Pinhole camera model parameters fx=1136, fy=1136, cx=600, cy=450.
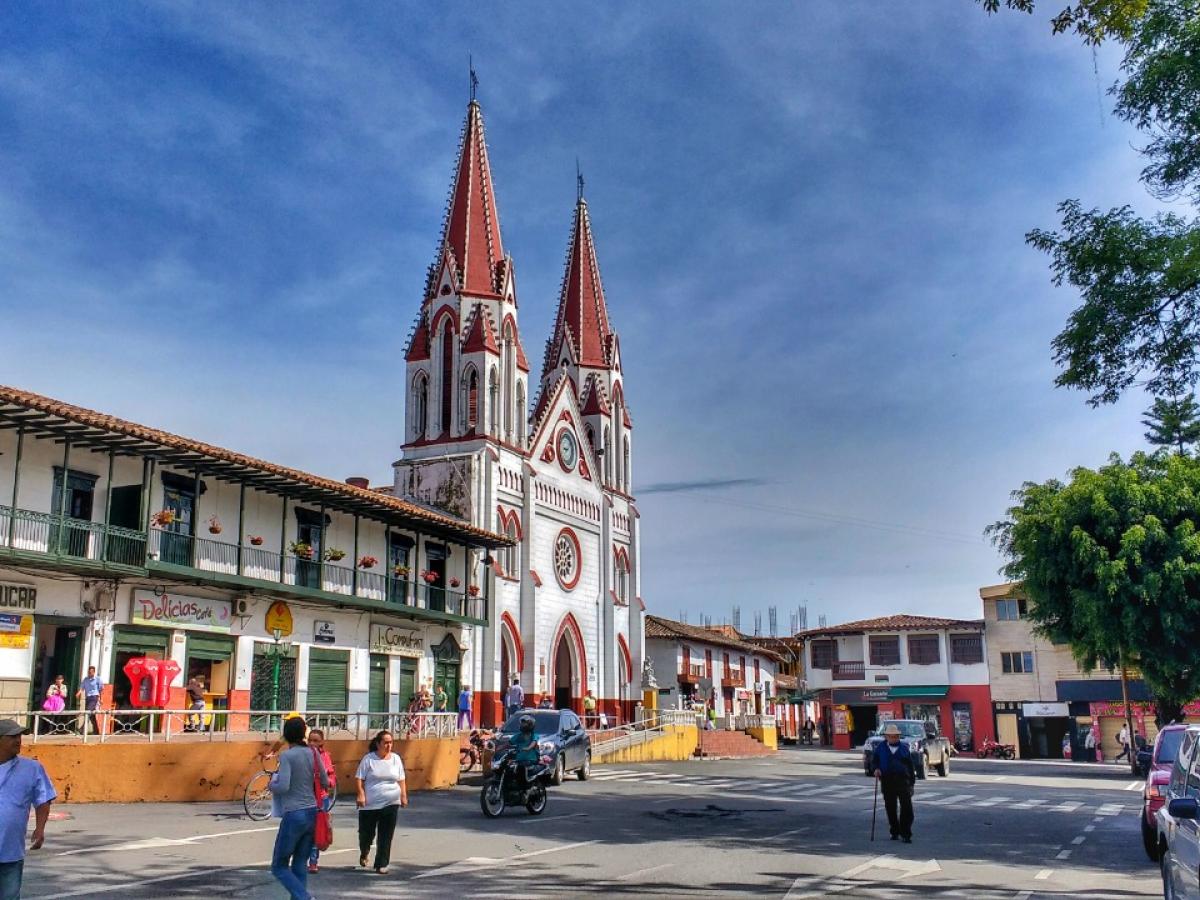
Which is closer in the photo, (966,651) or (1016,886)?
(1016,886)

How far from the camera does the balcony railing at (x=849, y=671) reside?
61469mm

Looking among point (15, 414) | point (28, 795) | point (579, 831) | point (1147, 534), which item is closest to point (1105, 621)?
point (1147, 534)

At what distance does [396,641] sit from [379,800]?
2297 cm

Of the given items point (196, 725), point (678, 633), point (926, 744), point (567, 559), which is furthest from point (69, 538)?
point (678, 633)

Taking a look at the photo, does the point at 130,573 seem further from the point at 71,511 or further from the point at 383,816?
the point at 383,816

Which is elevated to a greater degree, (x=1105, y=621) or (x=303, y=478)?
(x=303, y=478)

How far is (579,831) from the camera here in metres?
15.9

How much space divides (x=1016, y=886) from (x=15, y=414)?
18984 millimetres

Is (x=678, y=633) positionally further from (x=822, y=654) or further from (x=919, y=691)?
(x=919, y=691)

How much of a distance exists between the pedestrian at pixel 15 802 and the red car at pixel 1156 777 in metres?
11.2

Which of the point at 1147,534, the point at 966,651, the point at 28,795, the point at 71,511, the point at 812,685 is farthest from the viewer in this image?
the point at 812,685

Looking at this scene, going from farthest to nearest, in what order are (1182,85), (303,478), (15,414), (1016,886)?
(303,478) → (15,414) → (1182,85) → (1016,886)

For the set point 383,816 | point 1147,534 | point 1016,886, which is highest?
point 1147,534

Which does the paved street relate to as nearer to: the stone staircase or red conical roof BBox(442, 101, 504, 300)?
the stone staircase
